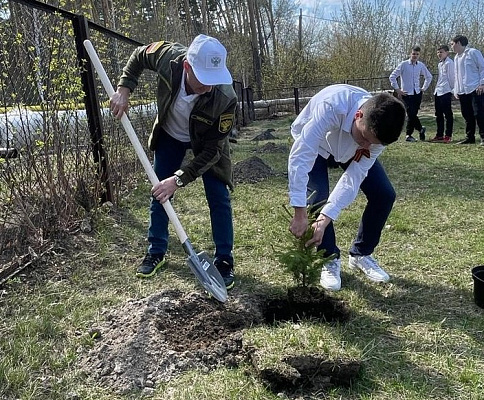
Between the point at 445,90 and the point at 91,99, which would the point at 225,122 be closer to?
→ the point at 91,99

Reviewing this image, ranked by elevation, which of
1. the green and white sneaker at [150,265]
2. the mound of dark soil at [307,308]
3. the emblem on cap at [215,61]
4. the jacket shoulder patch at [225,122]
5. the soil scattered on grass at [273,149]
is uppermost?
the emblem on cap at [215,61]

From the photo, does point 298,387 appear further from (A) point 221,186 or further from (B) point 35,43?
(B) point 35,43

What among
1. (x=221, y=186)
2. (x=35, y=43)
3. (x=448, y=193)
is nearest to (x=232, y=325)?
(x=221, y=186)

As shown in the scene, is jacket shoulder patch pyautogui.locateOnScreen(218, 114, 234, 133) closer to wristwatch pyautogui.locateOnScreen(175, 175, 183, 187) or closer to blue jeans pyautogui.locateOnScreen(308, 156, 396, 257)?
wristwatch pyautogui.locateOnScreen(175, 175, 183, 187)

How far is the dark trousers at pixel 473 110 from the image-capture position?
9.09m

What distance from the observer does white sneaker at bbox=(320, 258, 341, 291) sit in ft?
10.6

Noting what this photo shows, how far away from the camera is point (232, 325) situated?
282 cm

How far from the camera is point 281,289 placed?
10.8 ft

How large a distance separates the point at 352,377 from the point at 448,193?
13.1 feet

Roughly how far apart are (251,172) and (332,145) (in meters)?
4.20

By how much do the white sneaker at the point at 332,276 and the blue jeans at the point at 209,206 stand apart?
0.65 metres

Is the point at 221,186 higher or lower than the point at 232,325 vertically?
higher

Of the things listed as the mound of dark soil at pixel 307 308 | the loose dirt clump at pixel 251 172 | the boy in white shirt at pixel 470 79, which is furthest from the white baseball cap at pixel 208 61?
the boy in white shirt at pixel 470 79

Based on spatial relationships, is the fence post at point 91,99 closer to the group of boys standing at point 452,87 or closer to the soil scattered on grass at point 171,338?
the soil scattered on grass at point 171,338
